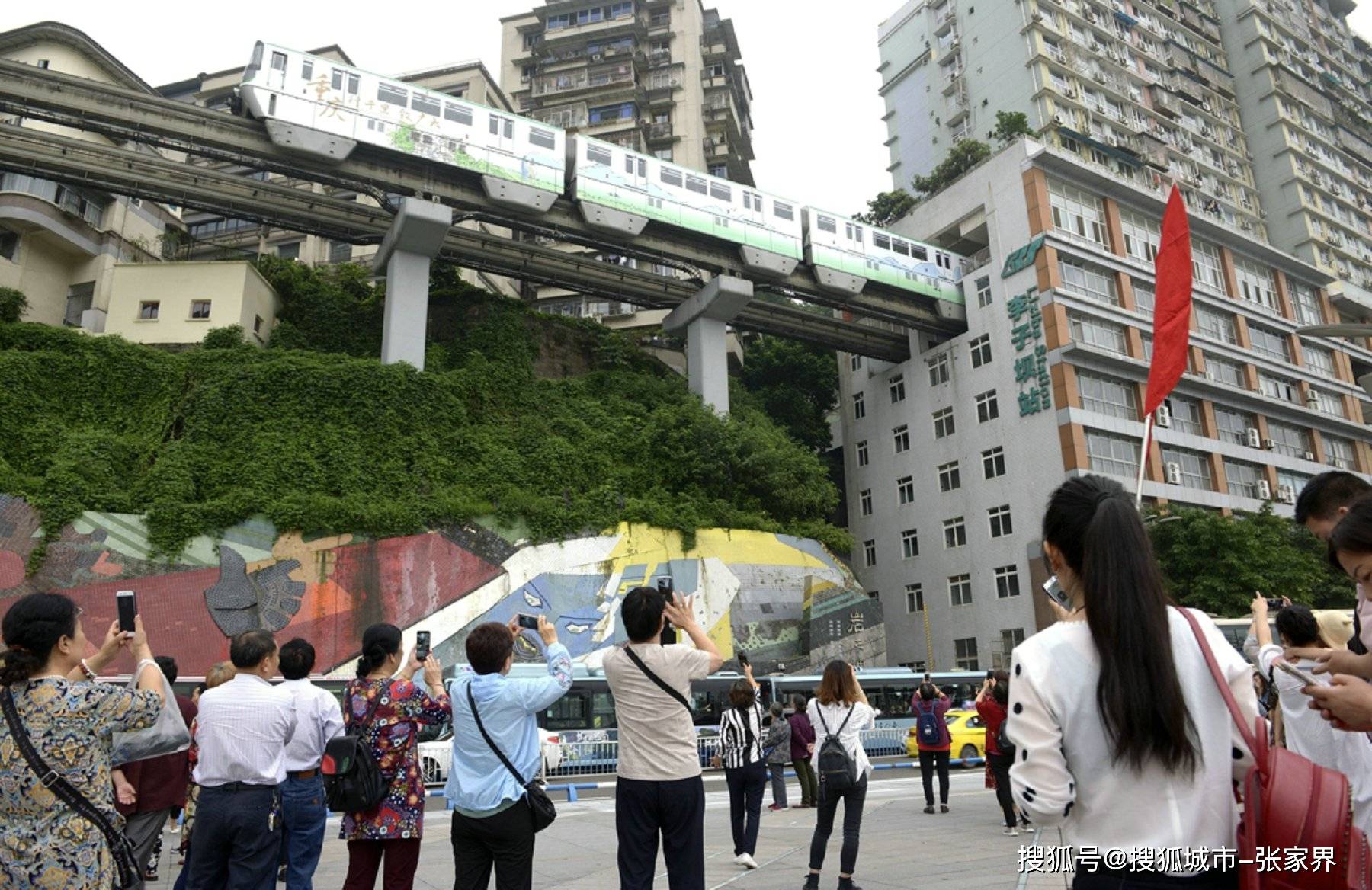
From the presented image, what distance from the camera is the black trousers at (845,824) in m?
6.51

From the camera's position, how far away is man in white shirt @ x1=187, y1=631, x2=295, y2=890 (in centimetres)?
498

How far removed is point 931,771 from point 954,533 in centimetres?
3016

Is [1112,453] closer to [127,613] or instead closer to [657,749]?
[657,749]

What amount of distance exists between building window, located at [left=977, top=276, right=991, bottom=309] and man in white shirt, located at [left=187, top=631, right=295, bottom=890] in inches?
1541

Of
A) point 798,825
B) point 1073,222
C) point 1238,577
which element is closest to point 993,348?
point 1073,222

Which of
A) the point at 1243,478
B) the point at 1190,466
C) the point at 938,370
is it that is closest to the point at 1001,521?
the point at 938,370

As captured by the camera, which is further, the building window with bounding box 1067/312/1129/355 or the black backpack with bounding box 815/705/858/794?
the building window with bounding box 1067/312/1129/355

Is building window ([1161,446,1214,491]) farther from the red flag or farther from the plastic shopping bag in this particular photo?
the plastic shopping bag

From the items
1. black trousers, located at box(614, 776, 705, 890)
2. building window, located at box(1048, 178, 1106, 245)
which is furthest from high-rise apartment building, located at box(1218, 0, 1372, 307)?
black trousers, located at box(614, 776, 705, 890)

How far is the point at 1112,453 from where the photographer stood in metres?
37.0

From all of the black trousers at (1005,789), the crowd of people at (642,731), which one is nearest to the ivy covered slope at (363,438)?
the black trousers at (1005,789)

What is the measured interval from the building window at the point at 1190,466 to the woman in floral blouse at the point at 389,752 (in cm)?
3935

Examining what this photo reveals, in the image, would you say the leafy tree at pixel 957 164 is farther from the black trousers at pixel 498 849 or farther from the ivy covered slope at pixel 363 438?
the black trousers at pixel 498 849

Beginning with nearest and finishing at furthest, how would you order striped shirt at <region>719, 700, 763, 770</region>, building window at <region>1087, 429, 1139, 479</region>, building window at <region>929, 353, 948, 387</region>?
1. striped shirt at <region>719, 700, 763, 770</region>
2. building window at <region>1087, 429, 1139, 479</region>
3. building window at <region>929, 353, 948, 387</region>
